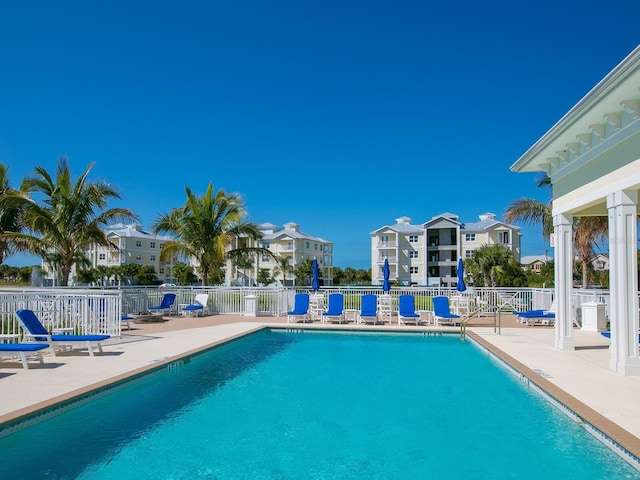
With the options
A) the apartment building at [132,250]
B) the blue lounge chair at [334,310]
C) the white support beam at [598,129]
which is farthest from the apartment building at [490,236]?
the white support beam at [598,129]

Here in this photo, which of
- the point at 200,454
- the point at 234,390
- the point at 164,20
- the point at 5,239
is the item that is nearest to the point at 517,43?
the point at 164,20

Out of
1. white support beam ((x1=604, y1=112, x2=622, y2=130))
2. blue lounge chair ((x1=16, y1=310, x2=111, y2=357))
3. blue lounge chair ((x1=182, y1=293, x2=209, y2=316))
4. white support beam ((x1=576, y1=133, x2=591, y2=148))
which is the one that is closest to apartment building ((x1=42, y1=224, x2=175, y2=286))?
blue lounge chair ((x1=182, y1=293, x2=209, y2=316))

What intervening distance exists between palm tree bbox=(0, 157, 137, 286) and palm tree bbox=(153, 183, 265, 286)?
3451 millimetres

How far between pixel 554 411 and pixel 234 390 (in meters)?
4.74

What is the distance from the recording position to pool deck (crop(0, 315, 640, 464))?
18.0 ft

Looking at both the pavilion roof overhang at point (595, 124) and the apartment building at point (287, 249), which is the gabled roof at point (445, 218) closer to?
the apartment building at point (287, 249)

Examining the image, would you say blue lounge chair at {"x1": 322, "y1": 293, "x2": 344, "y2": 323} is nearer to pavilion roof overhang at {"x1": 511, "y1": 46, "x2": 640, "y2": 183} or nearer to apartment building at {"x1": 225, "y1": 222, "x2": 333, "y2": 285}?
pavilion roof overhang at {"x1": 511, "y1": 46, "x2": 640, "y2": 183}

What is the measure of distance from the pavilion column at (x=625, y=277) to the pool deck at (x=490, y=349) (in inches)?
18.4

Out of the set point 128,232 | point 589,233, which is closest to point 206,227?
point 589,233

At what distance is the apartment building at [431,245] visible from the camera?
5828 cm

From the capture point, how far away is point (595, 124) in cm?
774

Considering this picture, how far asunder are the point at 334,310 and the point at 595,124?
10521mm

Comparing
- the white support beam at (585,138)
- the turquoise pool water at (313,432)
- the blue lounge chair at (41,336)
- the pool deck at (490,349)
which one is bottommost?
the turquoise pool water at (313,432)

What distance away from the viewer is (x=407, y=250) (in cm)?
6212
